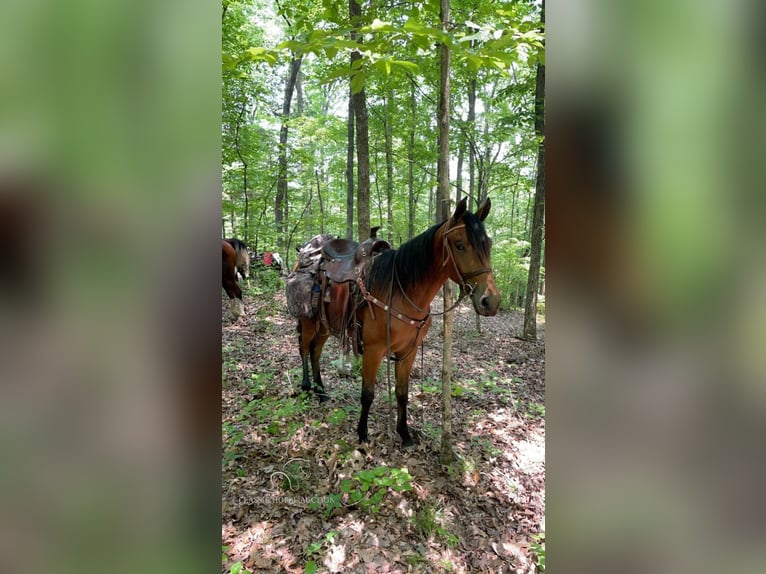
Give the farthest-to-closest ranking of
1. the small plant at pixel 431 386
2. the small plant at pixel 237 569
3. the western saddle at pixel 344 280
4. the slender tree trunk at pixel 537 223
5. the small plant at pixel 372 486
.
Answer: the slender tree trunk at pixel 537 223 → the small plant at pixel 431 386 → the western saddle at pixel 344 280 → the small plant at pixel 372 486 → the small plant at pixel 237 569

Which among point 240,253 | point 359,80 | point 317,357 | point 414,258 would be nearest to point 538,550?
point 414,258

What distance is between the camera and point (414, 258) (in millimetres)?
3705

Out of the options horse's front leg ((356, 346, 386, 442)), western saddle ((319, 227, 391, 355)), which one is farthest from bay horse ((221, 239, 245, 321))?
horse's front leg ((356, 346, 386, 442))

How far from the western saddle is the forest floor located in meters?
1.16

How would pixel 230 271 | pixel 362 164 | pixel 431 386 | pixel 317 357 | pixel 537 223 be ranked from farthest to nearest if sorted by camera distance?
1. pixel 537 223
2. pixel 362 164
3. pixel 230 271
4. pixel 431 386
5. pixel 317 357

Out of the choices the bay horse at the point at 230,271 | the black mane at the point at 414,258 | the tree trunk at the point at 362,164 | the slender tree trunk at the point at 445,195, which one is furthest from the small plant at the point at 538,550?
the bay horse at the point at 230,271

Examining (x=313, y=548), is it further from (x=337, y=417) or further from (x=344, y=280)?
(x=344, y=280)

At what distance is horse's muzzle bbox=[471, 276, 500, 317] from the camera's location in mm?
2938

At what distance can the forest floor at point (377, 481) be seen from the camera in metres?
2.73

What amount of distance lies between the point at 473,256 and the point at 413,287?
90 cm

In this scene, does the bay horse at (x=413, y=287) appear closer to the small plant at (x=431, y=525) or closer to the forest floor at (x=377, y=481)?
the forest floor at (x=377, y=481)
